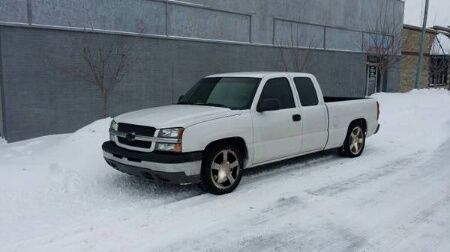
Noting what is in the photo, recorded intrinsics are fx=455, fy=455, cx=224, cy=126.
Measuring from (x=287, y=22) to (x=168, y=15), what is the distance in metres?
6.99

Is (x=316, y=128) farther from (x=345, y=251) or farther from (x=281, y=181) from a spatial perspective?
(x=345, y=251)

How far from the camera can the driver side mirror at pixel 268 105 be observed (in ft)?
22.2

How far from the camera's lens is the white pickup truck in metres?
5.95

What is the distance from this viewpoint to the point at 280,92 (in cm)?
750

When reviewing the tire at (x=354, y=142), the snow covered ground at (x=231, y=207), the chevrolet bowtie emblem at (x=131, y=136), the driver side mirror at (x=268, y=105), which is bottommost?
the snow covered ground at (x=231, y=207)

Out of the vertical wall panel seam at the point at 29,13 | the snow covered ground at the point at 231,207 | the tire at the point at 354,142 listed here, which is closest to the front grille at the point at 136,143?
the snow covered ground at the point at 231,207

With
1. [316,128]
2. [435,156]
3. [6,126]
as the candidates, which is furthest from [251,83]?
[6,126]

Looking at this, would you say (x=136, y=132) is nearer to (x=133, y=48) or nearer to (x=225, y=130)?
(x=225, y=130)

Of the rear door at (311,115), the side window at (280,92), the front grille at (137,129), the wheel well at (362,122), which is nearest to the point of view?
the front grille at (137,129)

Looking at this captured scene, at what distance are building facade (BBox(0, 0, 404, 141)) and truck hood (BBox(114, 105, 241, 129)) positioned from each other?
4.81 m

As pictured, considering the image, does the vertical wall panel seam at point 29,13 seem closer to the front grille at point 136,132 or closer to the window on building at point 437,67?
the front grille at point 136,132

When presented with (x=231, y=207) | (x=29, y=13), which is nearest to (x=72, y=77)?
(x=29, y=13)

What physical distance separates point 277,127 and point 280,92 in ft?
2.32

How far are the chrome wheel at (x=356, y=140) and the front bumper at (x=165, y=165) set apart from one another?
4.12 m
